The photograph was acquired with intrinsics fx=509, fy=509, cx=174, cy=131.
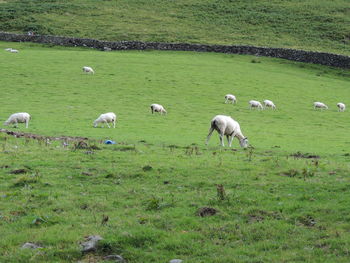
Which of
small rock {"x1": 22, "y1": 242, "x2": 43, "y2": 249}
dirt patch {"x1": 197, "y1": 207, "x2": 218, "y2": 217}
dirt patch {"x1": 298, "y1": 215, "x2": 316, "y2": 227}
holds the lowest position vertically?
small rock {"x1": 22, "y1": 242, "x2": 43, "y2": 249}

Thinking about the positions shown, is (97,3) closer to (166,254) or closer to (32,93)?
(32,93)

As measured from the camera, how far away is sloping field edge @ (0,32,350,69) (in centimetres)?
6644

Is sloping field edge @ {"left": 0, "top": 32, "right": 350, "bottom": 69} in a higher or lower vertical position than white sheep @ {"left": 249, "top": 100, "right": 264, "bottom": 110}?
higher

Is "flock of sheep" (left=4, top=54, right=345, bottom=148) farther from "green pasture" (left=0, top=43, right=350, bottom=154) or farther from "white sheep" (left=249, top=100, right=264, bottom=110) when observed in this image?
"green pasture" (left=0, top=43, right=350, bottom=154)

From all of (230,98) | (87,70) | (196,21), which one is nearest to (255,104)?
(230,98)

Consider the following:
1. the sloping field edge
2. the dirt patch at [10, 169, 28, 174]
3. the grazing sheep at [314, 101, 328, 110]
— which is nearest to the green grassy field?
the dirt patch at [10, 169, 28, 174]

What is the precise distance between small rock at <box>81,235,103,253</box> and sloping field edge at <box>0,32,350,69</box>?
199 ft

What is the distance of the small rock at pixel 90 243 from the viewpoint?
32.1ft

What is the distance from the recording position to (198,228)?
11039 millimetres

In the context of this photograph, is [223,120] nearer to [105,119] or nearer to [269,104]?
[105,119]

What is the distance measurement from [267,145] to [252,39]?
52829 mm

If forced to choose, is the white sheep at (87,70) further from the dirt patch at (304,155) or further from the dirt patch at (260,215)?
the dirt patch at (260,215)

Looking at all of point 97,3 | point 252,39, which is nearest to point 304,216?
point 252,39

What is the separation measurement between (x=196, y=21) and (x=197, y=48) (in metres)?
18.3
